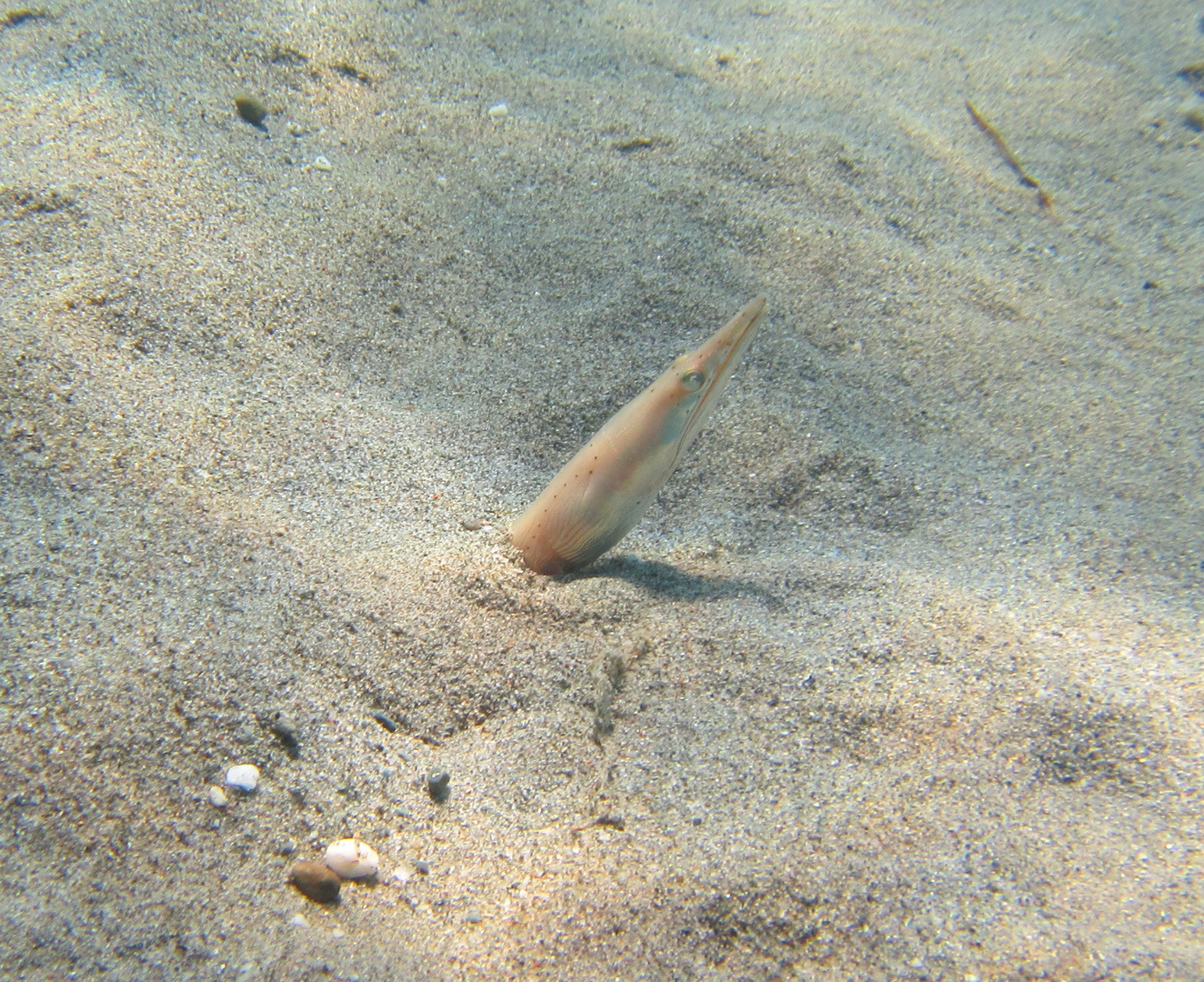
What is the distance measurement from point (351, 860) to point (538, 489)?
1327 mm

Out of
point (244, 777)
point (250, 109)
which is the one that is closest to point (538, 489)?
point (244, 777)

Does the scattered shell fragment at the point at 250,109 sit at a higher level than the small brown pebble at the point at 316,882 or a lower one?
higher

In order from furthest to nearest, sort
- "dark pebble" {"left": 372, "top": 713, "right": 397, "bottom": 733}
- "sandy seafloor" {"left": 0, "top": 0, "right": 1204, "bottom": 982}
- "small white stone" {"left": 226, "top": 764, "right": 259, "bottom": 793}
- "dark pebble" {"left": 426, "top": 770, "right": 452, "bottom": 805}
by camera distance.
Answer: "dark pebble" {"left": 372, "top": 713, "right": 397, "bottom": 733}
"dark pebble" {"left": 426, "top": 770, "right": 452, "bottom": 805}
"small white stone" {"left": 226, "top": 764, "right": 259, "bottom": 793}
"sandy seafloor" {"left": 0, "top": 0, "right": 1204, "bottom": 982}

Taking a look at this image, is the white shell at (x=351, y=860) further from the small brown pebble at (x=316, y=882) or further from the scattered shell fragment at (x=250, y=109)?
the scattered shell fragment at (x=250, y=109)

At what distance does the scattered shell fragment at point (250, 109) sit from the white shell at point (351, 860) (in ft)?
9.92

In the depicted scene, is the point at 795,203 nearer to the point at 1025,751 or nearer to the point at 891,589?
the point at 891,589

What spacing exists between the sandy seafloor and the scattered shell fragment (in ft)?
0.34

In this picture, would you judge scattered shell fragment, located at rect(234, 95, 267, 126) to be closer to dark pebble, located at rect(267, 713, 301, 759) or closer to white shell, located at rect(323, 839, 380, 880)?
dark pebble, located at rect(267, 713, 301, 759)

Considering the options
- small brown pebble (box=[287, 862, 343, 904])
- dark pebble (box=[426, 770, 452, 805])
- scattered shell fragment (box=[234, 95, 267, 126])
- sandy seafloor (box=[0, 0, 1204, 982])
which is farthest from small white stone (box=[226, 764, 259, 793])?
scattered shell fragment (box=[234, 95, 267, 126])

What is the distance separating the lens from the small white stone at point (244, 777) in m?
1.37

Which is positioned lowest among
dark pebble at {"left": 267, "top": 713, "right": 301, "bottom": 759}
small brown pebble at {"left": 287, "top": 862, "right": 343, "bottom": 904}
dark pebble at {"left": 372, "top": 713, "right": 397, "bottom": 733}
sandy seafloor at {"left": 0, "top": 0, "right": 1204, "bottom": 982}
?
small brown pebble at {"left": 287, "top": 862, "right": 343, "bottom": 904}

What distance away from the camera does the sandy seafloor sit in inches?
49.4

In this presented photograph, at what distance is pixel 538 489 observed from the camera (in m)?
2.41

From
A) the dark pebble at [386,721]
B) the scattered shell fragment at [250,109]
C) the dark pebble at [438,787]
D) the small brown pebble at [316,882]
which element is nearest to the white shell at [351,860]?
the small brown pebble at [316,882]
